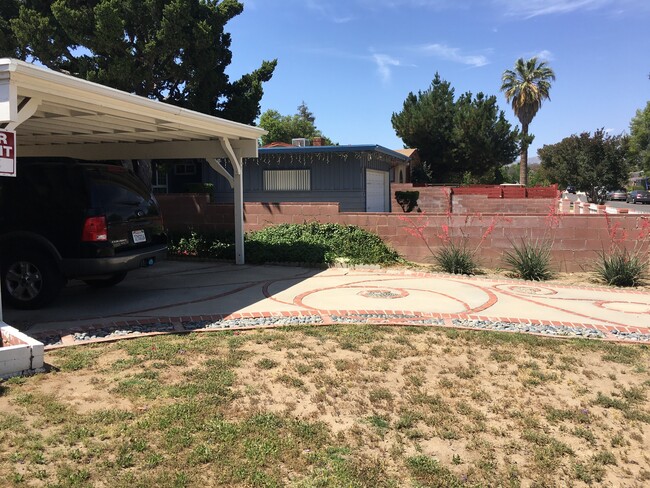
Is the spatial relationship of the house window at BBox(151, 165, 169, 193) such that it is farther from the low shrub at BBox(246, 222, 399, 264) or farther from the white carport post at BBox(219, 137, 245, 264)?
the white carport post at BBox(219, 137, 245, 264)

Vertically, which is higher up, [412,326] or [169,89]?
[169,89]

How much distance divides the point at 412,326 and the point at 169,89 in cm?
1382

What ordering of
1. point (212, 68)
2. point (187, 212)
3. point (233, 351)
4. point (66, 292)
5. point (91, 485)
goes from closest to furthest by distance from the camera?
1. point (91, 485)
2. point (233, 351)
3. point (66, 292)
4. point (187, 212)
5. point (212, 68)

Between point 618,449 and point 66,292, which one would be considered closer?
point 618,449

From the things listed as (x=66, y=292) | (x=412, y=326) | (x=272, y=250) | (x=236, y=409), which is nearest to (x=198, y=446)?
(x=236, y=409)

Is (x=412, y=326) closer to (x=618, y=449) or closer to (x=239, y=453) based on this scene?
(x=618, y=449)

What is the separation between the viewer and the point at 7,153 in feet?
16.4

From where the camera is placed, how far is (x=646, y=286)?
30.1 feet

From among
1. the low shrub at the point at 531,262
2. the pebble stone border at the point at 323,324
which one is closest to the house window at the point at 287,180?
the low shrub at the point at 531,262

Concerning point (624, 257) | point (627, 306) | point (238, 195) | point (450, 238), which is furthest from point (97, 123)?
point (624, 257)

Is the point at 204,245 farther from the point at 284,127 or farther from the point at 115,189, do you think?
the point at 284,127

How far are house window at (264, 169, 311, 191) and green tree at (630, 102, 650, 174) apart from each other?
57.3 metres

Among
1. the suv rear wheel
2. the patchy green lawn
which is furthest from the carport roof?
the patchy green lawn

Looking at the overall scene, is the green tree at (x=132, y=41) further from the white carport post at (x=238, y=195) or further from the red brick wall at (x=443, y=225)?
the white carport post at (x=238, y=195)
